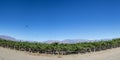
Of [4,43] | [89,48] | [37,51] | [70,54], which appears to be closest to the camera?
[70,54]

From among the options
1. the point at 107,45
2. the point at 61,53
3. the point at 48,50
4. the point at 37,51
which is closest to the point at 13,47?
the point at 37,51

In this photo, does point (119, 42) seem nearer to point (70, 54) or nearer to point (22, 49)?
point (70, 54)

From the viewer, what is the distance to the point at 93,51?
47.6 m

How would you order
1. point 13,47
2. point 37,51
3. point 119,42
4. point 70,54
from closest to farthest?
point 70,54 < point 37,51 < point 119,42 < point 13,47

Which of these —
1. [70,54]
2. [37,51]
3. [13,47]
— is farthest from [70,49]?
[13,47]

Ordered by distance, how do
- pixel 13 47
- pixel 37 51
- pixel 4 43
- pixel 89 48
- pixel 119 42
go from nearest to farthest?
1. pixel 89 48
2. pixel 37 51
3. pixel 119 42
4. pixel 13 47
5. pixel 4 43

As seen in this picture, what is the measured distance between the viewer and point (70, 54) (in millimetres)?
44375

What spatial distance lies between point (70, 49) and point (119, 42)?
17.3 m

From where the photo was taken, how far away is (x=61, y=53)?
146 feet

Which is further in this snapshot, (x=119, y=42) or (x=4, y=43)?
(x=4, y=43)

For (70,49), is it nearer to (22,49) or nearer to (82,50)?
(82,50)

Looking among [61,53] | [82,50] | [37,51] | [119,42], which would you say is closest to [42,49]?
[37,51]

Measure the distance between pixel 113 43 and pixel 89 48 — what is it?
31.7 ft

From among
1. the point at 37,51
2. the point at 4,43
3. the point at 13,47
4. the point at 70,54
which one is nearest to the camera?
the point at 70,54
